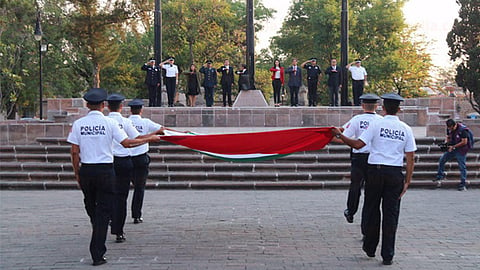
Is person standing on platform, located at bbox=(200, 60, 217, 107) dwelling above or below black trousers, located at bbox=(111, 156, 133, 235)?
above

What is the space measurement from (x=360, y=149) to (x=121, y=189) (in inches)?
131

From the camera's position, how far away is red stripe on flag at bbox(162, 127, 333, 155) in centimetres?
844

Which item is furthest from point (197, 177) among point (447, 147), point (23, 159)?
point (447, 147)

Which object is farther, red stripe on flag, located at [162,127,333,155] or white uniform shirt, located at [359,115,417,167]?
red stripe on flag, located at [162,127,333,155]

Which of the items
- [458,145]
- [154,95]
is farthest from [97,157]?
[154,95]

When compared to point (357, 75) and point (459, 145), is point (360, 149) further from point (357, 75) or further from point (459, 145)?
point (357, 75)

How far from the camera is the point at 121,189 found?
8.50 metres

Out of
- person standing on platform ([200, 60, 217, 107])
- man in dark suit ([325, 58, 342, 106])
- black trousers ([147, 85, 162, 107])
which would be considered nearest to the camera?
man in dark suit ([325, 58, 342, 106])

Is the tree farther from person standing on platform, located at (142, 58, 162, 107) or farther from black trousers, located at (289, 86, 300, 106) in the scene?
person standing on platform, located at (142, 58, 162, 107)

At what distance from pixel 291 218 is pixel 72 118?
15.2 meters

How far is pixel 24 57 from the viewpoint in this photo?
150ft

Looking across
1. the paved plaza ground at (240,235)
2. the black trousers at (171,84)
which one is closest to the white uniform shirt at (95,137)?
the paved plaza ground at (240,235)

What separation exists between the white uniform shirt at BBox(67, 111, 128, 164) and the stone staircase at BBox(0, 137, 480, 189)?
25.2ft

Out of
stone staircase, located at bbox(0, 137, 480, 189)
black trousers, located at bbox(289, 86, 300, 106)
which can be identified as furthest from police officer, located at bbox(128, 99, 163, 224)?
black trousers, located at bbox(289, 86, 300, 106)
